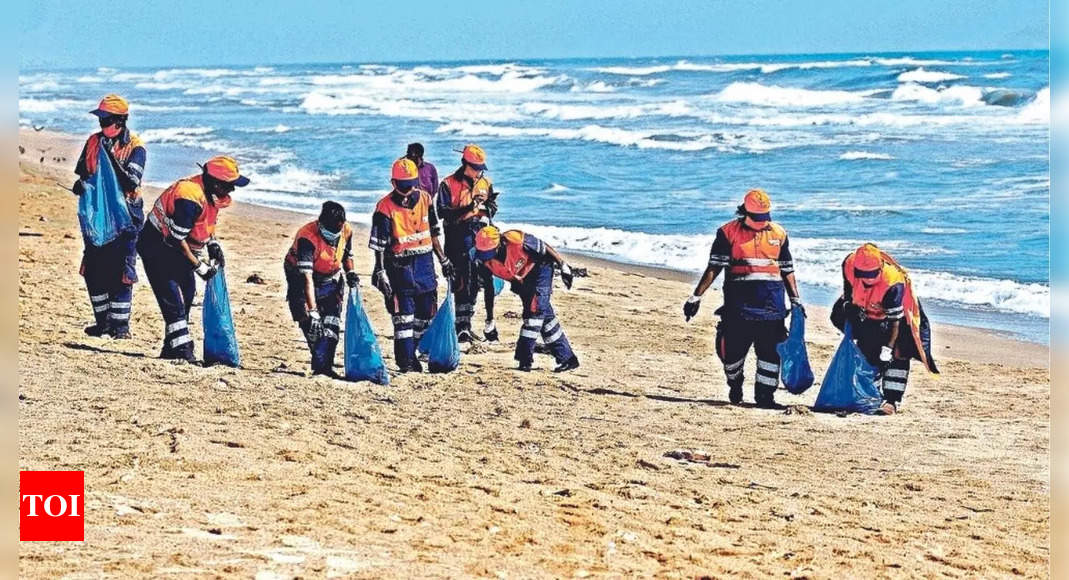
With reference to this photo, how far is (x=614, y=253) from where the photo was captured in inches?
694

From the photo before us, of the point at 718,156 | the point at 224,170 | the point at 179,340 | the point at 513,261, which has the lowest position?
the point at 179,340

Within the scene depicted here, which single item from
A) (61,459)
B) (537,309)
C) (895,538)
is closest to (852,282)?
(537,309)

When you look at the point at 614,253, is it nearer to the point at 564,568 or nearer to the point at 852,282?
the point at 852,282

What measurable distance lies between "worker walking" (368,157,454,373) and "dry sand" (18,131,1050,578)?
34 cm

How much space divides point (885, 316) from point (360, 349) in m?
3.36

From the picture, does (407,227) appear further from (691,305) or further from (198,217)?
(691,305)

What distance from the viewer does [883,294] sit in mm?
8938

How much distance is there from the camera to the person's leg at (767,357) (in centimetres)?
930

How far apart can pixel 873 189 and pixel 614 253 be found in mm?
7430

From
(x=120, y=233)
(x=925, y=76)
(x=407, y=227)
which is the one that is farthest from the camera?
(x=925, y=76)

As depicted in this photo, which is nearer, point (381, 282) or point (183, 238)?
point (183, 238)

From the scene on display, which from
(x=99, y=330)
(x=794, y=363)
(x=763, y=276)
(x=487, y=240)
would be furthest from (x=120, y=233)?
(x=794, y=363)

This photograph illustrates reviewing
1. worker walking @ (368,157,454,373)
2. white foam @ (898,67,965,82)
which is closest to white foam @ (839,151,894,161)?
worker walking @ (368,157,454,373)

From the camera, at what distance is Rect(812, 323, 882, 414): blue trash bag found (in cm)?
920
